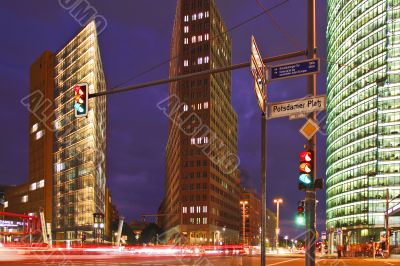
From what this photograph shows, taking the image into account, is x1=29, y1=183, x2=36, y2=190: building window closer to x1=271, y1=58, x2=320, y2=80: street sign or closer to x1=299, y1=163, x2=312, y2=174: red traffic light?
x1=271, y1=58, x2=320, y2=80: street sign

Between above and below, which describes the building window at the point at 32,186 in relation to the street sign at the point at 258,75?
below

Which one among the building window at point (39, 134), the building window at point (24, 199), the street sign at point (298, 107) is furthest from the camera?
the building window at point (24, 199)

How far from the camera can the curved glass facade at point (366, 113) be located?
370 ft

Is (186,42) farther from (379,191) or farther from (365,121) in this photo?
(379,191)

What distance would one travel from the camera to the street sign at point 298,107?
13203mm

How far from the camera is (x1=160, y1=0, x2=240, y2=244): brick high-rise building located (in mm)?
138000

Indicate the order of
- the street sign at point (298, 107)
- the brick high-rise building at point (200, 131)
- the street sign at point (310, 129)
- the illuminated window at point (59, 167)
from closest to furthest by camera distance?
the street sign at point (298, 107) → the street sign at point (310, 129) → the illuminated window at point (59, 167) → the brick high-rise building at point (200, 131)

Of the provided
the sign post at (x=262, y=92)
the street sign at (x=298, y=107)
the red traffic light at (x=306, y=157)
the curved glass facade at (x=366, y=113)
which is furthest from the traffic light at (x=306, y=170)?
the curved glass facade at (x=366, y=113)

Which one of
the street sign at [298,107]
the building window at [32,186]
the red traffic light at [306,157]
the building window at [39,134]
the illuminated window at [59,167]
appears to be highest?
the building window at [39,134]

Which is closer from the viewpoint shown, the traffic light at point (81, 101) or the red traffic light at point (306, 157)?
the red traffic light at point (306, 157)

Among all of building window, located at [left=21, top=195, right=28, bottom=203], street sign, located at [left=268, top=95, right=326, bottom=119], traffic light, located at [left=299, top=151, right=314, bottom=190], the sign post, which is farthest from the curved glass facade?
street sign, located at [left=268, top=95, right=326, bottom=119]

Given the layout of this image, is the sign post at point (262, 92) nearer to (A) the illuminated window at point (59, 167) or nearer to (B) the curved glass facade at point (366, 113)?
(B) the curved glass facade at point (366, 113)

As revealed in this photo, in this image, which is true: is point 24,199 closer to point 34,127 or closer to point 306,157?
point 34,127

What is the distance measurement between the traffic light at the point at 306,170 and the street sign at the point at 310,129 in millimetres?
466
